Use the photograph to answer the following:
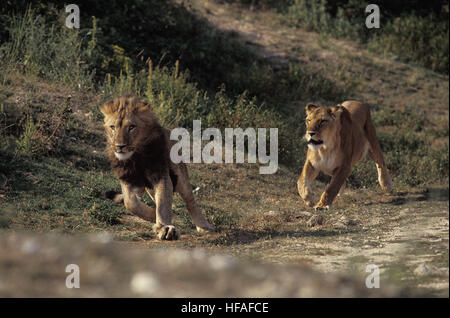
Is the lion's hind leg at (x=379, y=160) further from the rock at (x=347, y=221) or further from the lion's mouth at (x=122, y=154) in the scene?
the lion's mouth at (x=122, y=154)

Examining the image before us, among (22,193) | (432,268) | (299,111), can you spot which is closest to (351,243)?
(432,268)

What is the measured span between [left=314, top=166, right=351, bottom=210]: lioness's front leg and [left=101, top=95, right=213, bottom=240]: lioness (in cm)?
275

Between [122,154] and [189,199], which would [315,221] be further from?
[122,154]

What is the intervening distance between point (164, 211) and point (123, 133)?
0.94 metres

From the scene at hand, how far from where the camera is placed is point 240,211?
A: 958 centimetres

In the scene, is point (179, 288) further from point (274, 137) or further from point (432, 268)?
point (274, 137)

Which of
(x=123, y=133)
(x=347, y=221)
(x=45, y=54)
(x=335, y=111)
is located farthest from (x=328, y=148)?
(x=45, y=54)

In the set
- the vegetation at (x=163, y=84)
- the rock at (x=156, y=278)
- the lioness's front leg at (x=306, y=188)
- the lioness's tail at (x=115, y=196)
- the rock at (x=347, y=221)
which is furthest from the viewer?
the vegetation at (x=163, y=84)

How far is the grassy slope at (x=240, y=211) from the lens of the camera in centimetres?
616

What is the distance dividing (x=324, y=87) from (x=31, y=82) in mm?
8014

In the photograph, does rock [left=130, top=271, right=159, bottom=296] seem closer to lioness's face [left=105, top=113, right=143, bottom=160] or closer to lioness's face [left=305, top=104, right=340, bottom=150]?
lioness's face [left=105, top=113, right=143, bottom=160]

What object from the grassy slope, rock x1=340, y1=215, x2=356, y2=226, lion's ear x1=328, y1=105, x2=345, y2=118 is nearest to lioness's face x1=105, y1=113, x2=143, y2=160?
the grassy slope

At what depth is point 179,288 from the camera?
15.0ft

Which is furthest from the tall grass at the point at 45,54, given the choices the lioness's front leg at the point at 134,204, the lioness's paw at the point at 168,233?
the lioness's paw at the point at 168,233
